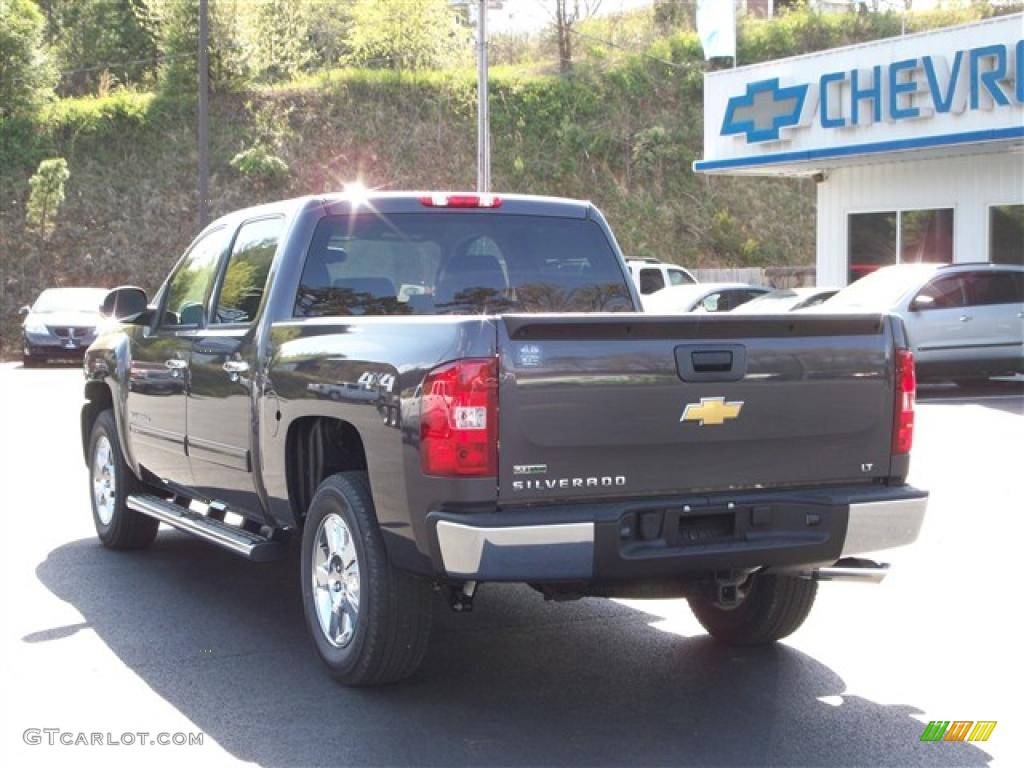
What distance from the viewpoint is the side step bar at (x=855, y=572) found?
18.2ft

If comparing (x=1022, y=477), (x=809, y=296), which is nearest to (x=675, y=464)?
(x=1022, y=477)

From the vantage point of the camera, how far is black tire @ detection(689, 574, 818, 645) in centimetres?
614

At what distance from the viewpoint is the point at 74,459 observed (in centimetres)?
1287

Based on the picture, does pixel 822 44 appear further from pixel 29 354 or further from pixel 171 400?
pixel 171 400

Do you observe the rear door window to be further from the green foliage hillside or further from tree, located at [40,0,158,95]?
tree, located at [40,0,158,95]

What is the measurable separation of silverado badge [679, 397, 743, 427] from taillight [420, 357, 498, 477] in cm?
76

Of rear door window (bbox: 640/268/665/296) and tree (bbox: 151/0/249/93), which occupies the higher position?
tree (bbox: 151/0/249/93)

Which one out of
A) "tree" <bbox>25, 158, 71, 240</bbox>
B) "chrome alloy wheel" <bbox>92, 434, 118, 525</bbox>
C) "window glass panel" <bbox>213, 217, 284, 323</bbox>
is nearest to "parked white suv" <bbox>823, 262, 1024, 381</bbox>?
"chrome alloy wheel" <bbox>92, 434, 118, 525</bbox>

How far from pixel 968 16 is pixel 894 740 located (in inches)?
1925

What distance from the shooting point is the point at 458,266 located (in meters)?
6.75

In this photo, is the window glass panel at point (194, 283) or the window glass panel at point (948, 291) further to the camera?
the window glass panel at point (948, 291)

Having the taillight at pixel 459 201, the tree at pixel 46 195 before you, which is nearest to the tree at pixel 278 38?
the tree at pixel 46 195

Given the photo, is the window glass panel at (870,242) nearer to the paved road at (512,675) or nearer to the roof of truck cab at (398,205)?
the paved road at (512,675)

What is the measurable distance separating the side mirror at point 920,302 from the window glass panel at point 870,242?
635cm
